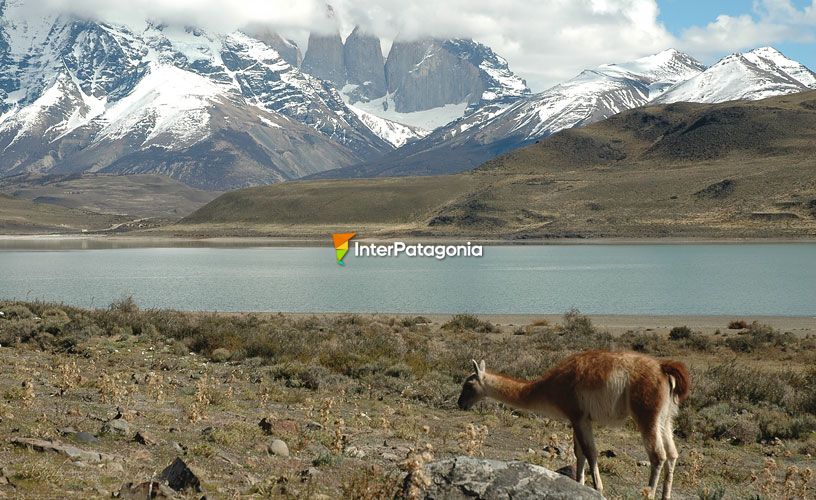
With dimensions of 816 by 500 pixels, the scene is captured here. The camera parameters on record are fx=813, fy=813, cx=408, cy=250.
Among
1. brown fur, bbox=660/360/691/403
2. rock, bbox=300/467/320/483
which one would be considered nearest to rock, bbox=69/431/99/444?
rock, bbox=300/467/320/483

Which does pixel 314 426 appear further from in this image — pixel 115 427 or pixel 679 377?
pixel 679 377

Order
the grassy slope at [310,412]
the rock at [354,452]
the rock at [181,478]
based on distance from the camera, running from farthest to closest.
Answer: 1. the rock at [354,452]
2. the grassy slope at [310,412]
3. the rock at [181,478]

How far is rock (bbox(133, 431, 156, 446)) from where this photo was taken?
10312 millimetres

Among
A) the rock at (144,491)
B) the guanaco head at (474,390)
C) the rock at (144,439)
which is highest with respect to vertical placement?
the guanaco head at (474,390)

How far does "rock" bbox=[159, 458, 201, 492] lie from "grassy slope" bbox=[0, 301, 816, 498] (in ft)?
0.87

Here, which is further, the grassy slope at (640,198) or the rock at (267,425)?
the grassy slope at (640,198)

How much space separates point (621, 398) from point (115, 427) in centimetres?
647

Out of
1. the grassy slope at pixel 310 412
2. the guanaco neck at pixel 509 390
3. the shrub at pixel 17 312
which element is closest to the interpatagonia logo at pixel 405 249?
the shrub at pixel 17 312

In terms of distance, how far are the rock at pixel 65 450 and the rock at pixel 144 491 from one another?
1465 mm

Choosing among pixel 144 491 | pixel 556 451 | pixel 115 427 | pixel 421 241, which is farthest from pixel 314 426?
pixel 421 241

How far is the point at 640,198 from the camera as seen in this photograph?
485 ft

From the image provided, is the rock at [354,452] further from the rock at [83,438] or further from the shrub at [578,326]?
the shrub at [578,326]

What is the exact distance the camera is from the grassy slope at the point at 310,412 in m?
9.49

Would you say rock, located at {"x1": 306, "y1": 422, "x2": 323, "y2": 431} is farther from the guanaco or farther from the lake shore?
the lake shore
